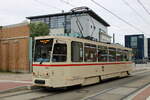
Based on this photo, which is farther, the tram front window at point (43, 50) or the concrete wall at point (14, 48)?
the concrete wall at point (14, 48)

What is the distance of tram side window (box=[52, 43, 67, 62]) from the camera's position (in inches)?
494

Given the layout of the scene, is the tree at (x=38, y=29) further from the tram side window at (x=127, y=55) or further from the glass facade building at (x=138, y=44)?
the glass facade building at (x=138, y=44)

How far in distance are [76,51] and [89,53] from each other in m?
1.67

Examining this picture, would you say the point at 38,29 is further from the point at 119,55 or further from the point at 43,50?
the point at 43,50

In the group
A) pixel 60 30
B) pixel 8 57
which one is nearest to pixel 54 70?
pixel 8 57

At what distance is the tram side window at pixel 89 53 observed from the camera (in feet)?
48.1

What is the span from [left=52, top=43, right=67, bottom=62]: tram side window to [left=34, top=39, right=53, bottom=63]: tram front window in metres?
0.30

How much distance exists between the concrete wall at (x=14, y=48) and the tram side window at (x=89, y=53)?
454 inches

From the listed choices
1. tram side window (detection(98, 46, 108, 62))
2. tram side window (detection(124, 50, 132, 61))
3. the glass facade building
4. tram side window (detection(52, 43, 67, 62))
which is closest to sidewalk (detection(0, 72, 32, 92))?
tram side window (detection(52, 43, 67, 62))

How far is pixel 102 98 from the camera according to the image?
1088 cm

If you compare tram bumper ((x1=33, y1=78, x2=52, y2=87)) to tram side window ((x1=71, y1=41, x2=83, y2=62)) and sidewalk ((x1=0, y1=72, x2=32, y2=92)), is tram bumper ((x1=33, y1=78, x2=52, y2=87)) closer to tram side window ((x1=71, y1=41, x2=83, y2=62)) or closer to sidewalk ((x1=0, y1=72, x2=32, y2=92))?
sidewalk ((x1=0, y1=72, x2=32, y2=92))

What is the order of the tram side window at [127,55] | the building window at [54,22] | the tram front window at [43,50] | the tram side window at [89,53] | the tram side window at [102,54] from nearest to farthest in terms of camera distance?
the tram front window at [43,50] → the tram side window at [89,53] → the tram side window at [102,54] → the tram side window at [127,55] → the building window at [54,22]

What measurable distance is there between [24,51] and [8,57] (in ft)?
9.58

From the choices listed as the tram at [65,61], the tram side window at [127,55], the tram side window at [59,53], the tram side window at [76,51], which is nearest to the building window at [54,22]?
the tram side window at [127,55]
